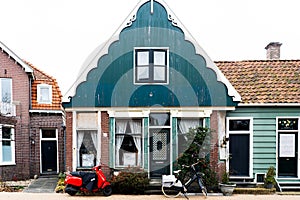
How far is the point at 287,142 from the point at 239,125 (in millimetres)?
1968

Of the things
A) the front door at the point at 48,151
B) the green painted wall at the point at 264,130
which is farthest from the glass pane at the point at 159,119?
the front door at the point at 48,151

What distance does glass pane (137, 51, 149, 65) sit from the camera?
9828 mm

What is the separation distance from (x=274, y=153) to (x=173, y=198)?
443 cm

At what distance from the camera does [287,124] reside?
32.6 feet

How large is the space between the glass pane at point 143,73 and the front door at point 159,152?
2076mm

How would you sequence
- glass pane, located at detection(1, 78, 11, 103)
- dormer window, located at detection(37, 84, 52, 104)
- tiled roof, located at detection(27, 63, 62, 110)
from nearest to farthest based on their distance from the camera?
glass pane, located at detection(1, 78, 11, 103)
tiled roof, located at detection(27, 63, 62, 110)
dormer window, located at detection(37, 84, 52, 104)

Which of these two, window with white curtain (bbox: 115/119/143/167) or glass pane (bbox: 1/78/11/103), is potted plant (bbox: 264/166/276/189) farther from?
glass pane (bbox: 1/78/11/103)

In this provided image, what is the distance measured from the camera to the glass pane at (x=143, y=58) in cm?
983

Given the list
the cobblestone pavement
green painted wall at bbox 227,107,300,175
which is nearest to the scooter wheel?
the cobblestone pavement

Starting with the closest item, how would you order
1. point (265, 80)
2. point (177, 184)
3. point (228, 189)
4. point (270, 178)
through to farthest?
1. point (177, 184)
2. point (228, 189)
3. point (270, 178)
4. point (265, 80)

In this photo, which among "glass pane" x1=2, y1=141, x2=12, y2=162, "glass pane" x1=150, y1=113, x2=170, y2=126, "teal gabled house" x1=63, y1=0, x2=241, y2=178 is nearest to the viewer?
"teal gabled house" x1=63, y1=0, x2=241, y2=178

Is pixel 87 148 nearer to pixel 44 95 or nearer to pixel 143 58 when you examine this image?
pixel 143 58

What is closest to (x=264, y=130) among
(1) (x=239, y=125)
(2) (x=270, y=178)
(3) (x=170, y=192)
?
(1) (x=239, y=125)

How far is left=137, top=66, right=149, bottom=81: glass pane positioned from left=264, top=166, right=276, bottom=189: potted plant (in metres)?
5.77
